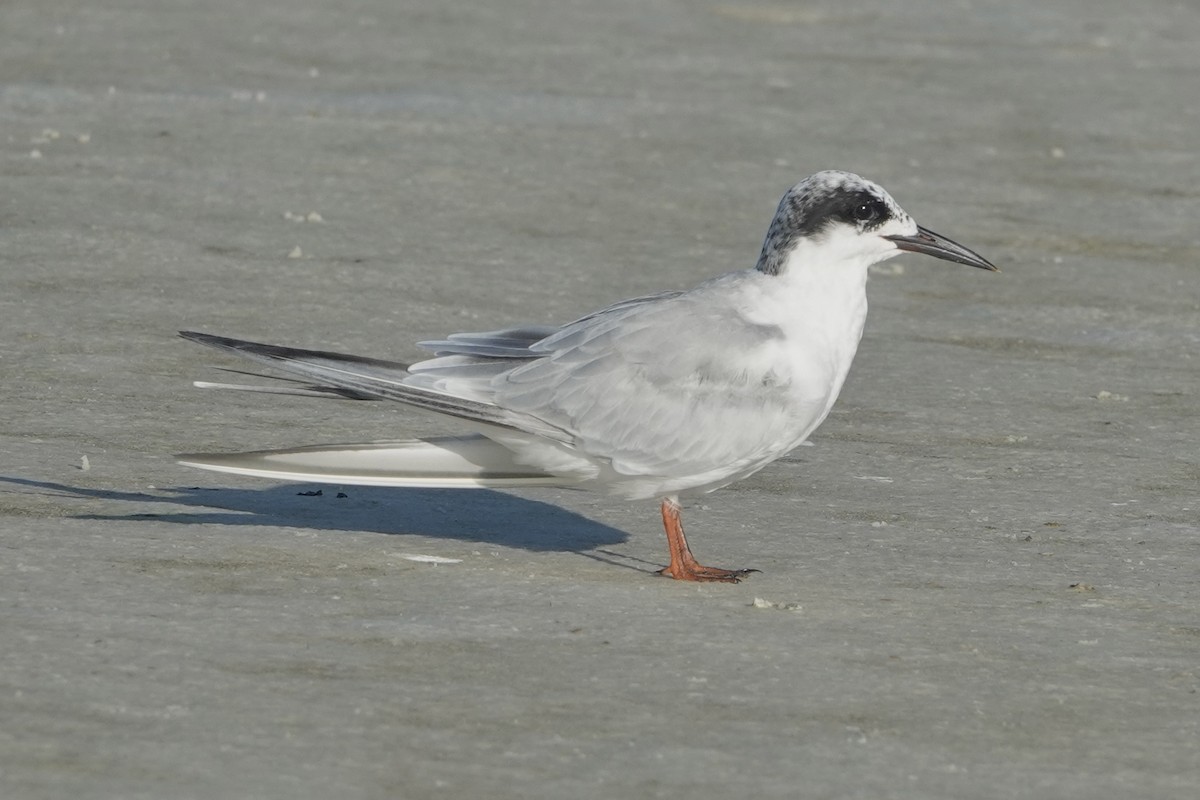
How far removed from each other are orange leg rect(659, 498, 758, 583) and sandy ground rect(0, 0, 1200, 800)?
0.09 meters

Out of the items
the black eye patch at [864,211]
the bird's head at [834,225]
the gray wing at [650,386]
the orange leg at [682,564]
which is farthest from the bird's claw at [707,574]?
the black eye patch at [864,211]

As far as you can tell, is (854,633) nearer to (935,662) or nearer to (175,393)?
(935,662)

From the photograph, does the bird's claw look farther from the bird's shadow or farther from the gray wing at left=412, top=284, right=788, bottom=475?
the bird's shadow

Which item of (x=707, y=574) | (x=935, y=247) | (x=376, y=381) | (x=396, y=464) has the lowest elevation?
(x=707, y=574)

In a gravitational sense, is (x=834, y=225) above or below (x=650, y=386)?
above

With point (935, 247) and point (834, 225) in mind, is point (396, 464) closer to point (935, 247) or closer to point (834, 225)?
point (834, 225)

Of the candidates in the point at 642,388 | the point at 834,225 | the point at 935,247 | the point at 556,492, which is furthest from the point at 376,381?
the point at 935,247

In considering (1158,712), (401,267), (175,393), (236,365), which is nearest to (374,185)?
(401,267)

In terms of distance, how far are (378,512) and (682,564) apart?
0.87 meters

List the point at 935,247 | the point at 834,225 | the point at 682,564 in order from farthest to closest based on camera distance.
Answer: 1. the point at 935,247
2. the point at 834,225
3. the point at 682,564

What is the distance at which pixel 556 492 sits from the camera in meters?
5.26

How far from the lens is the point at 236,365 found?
6098mm

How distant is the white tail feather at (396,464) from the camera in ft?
14.3

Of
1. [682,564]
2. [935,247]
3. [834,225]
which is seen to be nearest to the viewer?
[682,564]
